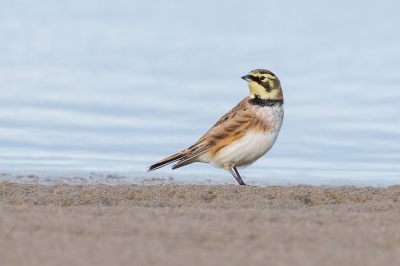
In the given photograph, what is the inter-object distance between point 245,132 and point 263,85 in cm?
93

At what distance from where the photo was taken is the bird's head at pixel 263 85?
8422 mm

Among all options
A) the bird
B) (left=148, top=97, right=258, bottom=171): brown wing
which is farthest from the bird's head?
(left=148, top=97, right=258, bottom=171): brown wing

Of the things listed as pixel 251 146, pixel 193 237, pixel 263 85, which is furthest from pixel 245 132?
pixel 193 237

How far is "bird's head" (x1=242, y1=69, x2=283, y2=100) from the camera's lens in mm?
8422

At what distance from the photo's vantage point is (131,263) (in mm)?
3125

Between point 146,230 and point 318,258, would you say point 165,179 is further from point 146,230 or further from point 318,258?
point 318,258

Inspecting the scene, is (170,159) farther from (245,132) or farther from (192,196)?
(192,196)

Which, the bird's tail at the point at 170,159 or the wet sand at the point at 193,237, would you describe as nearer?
the wet sand at the point at 193,237

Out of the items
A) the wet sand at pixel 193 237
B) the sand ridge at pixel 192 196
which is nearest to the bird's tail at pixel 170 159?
the sand ridge at pixel 192 196

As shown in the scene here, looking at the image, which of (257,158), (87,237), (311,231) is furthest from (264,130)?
(87,237)

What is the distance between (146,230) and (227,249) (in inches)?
28.1

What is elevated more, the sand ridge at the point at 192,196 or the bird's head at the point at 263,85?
the bird's head at the point at 263,85

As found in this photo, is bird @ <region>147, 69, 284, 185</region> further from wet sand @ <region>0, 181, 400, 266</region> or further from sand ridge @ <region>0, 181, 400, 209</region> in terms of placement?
wet sand @ <region>0, 181, 400, 266</region>

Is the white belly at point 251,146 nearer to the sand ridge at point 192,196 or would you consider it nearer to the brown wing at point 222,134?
the brown wing at point 222,134
